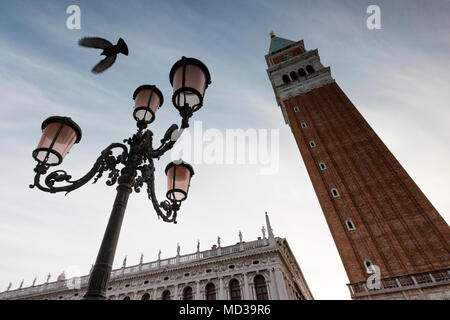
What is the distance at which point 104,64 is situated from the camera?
3318 mm

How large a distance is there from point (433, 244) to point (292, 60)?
25.4 m

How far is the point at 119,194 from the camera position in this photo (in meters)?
2.88

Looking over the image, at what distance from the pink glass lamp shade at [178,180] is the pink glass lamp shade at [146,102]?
2.73 ft

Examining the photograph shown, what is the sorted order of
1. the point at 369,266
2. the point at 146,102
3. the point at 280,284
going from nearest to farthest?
1. the point at 146,102
2. the point at 369,266
3. the point at 280,284

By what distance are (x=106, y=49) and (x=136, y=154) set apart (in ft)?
4.95

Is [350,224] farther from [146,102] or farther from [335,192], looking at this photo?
[146,102]

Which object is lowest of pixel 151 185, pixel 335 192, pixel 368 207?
pixel 151 185

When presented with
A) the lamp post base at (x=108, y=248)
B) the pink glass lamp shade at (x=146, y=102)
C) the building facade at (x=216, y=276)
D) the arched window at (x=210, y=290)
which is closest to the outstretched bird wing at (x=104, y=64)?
the pink glass lamp shade at (x=146, y=102)

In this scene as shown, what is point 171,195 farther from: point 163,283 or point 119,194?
point 163,283

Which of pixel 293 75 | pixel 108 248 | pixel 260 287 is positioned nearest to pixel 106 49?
pixel 108 248

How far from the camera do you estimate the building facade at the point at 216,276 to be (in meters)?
17.7

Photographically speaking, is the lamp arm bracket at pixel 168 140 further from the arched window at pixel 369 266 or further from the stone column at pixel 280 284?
the stone column at pixel 280 284

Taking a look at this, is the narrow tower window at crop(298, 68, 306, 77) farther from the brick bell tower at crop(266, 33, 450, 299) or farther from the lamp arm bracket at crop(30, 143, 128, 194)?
the lamp arm bracket at crop(30, 143, 128, 194)
